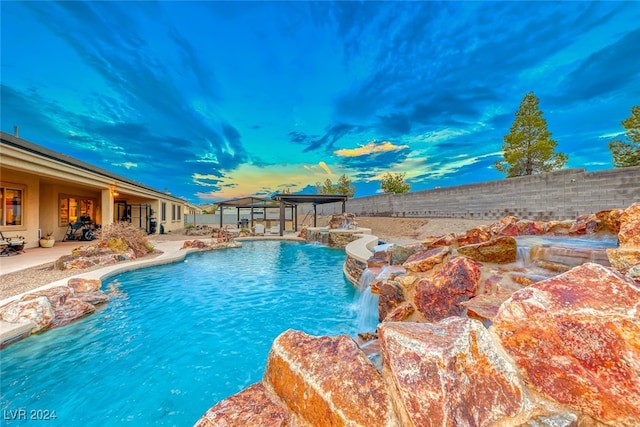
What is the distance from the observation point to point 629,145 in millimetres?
17297

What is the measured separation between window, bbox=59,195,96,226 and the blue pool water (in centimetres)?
940

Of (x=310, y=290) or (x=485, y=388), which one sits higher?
(x=485, y=388)

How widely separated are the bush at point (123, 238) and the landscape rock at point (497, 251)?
36.2ft

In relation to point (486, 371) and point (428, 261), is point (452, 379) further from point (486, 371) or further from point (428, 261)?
point (428, 261)

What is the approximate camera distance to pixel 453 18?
12000 mm

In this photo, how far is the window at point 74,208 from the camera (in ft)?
40.6

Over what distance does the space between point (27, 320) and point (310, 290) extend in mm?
5245

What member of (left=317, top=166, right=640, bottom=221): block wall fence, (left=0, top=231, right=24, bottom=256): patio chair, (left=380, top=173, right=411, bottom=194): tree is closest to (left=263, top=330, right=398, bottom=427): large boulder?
(left=0, top=231, right=24, bottom=256): patio chair

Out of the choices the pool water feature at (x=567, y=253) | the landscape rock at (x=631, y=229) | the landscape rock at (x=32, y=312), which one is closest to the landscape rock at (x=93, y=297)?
the landscape rock at (x=32, y=312)

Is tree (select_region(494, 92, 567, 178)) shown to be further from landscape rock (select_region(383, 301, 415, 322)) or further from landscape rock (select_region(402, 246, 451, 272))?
landscape rock (select_region(383, 301, 415, 322))

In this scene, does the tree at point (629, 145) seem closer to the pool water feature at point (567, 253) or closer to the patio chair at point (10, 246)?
the pool water feature at point (567, 253)

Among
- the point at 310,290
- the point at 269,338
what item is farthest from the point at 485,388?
the point at 310,290

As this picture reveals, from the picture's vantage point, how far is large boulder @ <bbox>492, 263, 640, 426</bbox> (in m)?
1.17

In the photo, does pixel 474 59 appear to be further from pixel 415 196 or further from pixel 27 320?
pixel 27 320
